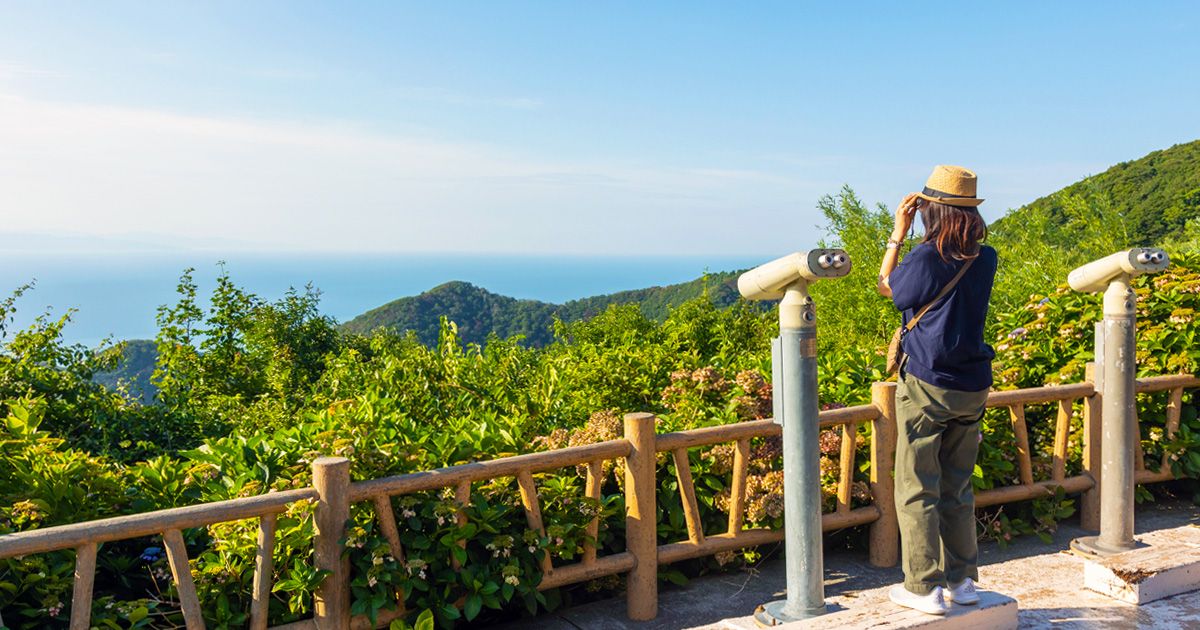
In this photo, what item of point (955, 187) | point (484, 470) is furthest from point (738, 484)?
point (955, 187)

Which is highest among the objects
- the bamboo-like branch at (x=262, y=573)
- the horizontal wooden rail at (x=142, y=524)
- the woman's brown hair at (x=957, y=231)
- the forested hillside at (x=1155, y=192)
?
the forested hillside at (x=1155, y=192)

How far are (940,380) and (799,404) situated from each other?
532 millimetres

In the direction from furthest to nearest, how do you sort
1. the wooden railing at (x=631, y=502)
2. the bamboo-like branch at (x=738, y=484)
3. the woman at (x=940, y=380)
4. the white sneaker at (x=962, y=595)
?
1. the bamboo-like branch at (x=738, y=484)
2. the white sneaker at (x=962, y=595)
3. the woman at (x=940, y=380)
4. the wooden railing at (x=631, y=502)

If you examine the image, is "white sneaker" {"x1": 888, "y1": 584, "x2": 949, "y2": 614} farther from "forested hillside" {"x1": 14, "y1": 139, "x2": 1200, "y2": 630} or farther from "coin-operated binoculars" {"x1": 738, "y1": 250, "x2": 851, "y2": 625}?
"forested hillside" {"x1": 14, "y1": 139, "x2": 1200, "y2": 630}

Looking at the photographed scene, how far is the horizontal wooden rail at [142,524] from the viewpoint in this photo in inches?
126

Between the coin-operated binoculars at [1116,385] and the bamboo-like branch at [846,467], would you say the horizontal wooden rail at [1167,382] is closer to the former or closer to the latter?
the coin-operated binoculars at [1116,385]

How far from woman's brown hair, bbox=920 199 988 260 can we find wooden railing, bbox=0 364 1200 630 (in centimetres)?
138

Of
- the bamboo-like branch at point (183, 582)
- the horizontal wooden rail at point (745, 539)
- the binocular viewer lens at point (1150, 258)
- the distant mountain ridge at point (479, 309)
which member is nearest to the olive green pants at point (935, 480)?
the horizontal wooden rail at point (745, 539)

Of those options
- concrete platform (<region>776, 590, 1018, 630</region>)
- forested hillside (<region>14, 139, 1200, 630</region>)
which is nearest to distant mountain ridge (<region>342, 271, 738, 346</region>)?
forested hillside (<region>14, 139, 1200, 630</region>)

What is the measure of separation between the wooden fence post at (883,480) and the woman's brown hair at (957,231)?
4.94 feet

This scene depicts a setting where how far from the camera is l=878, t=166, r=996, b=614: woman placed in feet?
11.6

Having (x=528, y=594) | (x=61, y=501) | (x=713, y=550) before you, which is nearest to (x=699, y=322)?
(x=713, y=550)

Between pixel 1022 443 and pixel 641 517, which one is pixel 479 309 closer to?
pixel 1022 443

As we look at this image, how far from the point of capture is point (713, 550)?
4.58m
